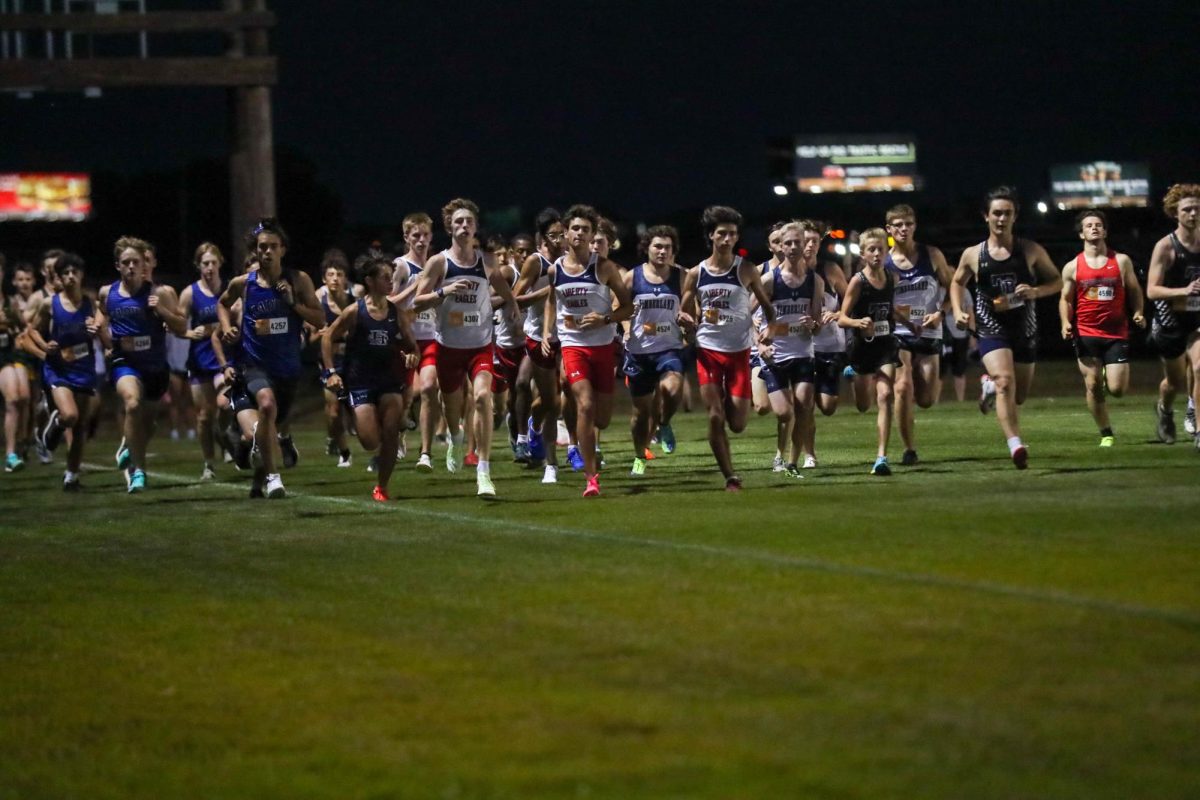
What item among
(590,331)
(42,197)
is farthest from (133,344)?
(42,197)

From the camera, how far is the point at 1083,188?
10131 cm

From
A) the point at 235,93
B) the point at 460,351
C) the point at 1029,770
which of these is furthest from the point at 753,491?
the point at 235,93

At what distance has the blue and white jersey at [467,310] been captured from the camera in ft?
49.2

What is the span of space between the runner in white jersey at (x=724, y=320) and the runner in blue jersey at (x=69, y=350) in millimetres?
6565

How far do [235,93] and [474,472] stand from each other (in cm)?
1289

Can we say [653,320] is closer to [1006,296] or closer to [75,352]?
[1006,296]

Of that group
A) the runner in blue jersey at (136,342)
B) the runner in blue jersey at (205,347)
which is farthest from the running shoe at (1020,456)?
the runner in blue jersey at (205,347)

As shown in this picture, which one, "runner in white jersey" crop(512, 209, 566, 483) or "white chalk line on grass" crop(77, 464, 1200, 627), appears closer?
"white chalk line on grass" crop(77, 464, 1200, 627)

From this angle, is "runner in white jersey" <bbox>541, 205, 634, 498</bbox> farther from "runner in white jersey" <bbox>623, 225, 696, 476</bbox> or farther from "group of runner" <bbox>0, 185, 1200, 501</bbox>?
"runner in white jersey" <bbox>623, 225, 696, 476</bbox>

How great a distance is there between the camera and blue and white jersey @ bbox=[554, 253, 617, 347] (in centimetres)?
1477

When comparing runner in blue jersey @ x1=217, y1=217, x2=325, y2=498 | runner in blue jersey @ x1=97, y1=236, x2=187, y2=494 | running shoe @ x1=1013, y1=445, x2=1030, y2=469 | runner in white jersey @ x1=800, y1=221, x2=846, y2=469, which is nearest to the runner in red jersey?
runner in white jersey @ x1=800, y1=221, x2=846, y2=469

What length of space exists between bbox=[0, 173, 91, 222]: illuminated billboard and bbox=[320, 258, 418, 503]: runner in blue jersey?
68.4 m

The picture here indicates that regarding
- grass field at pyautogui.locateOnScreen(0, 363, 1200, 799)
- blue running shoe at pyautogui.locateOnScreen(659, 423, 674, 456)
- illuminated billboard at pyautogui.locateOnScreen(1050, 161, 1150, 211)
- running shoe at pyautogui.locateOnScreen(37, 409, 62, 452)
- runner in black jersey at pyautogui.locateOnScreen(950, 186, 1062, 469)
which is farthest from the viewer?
illuminated billboard at pyautogui.locateOnScreen(1050, 161, 1150, 211)

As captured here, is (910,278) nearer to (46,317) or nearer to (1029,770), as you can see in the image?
(46,317)
